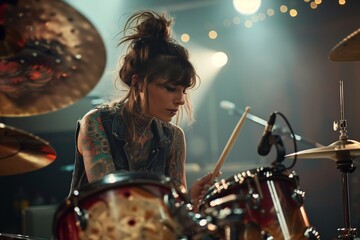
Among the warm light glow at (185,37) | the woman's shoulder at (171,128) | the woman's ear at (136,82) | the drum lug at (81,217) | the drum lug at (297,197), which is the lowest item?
the drum lug at (81,217)

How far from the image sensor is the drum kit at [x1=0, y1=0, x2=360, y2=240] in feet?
4.98

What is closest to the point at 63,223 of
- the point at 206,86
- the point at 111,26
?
the point at 111,26

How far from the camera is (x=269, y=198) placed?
196 cm

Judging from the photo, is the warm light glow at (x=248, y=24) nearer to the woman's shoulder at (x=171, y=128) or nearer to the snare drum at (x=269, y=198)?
A: the woman's shoulder at (x=171, y=128)

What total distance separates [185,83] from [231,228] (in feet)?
3.83

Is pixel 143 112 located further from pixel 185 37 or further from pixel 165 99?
pixel 185 37

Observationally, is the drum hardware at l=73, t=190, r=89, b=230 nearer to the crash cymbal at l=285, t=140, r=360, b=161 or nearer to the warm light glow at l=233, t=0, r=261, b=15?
the crash cymbal at l=285, t=140, r=360, b=161

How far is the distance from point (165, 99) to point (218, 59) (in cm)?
378

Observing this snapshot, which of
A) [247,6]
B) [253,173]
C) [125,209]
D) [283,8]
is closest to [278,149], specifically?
[253,173]

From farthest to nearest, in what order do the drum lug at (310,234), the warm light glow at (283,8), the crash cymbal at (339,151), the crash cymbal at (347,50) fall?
the warm light glow at (283,8) → the crash cymbal at (339,151) → the crash cymbal at (347,50) → the drum lug at (310,234)

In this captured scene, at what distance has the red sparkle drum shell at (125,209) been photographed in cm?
160

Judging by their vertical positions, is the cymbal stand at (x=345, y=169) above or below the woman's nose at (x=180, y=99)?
below

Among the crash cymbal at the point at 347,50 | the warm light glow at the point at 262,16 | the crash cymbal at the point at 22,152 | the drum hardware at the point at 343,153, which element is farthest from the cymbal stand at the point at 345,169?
the warm light glow at the point at 262,16

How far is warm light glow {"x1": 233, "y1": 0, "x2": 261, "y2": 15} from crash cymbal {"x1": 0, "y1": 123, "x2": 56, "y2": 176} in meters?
4.02
